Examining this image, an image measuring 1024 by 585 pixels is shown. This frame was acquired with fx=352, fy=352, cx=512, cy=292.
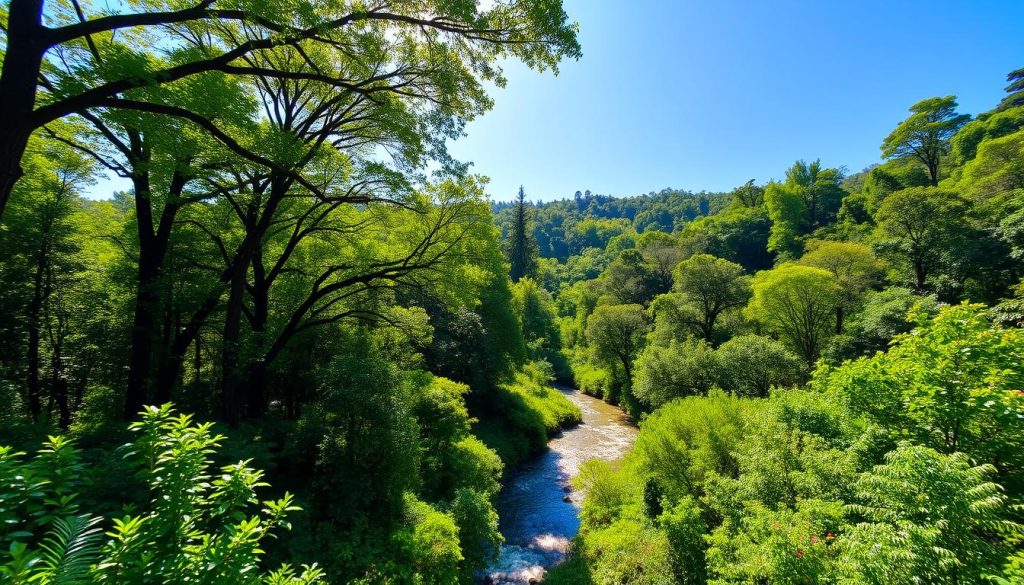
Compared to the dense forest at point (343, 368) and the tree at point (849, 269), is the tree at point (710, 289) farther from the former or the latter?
the dense forest at point (343, 368)

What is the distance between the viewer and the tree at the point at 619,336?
3466cm

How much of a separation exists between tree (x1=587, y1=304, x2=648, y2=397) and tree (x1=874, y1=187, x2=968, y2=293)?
17950 mm

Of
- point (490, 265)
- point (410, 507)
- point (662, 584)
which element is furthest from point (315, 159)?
point (662, 584)

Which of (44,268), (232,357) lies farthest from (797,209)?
(44,268)

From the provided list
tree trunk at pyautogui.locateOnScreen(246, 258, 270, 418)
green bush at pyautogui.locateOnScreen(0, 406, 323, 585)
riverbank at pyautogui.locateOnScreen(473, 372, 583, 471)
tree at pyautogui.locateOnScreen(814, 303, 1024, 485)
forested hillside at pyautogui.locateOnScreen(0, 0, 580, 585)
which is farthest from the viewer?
riverbank at pyautogui.locateOnScreen(473, 372, 583, 471)

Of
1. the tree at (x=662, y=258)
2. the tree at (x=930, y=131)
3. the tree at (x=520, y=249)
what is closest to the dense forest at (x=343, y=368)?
the tree at (x=930, y=131)

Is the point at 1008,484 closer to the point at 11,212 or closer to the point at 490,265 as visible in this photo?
the point at 490,265

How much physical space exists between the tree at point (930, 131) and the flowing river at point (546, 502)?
40564 millimetres

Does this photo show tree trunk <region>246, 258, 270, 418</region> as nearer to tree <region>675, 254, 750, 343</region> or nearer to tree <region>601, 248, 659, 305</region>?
tree <region>675, 254, 750, 343</region>

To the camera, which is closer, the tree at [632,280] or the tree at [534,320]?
the tree at [534,320]

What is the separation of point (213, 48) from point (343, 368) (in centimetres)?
819

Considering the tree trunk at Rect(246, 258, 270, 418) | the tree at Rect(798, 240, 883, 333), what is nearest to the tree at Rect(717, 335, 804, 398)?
the tree at Rect(798, 240, 883, 333)

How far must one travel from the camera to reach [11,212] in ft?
36.4

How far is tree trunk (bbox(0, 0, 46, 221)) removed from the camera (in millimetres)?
4426
